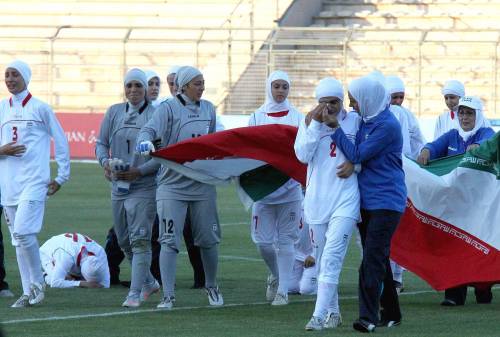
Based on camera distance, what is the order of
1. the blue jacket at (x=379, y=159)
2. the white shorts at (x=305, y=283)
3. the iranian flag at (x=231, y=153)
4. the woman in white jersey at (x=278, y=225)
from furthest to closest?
the white shorts at (x=305, y=283)
the woman in white jersey at (x=278, y=225)
the iranian flag at (x=231, y=153)
the blue jacket at (x=379, y=159)

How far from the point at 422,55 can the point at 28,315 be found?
2349cm

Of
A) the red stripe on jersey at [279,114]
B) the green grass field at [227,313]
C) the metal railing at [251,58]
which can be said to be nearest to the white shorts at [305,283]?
the green grass field at [227,313]

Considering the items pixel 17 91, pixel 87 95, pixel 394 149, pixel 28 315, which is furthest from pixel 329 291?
pixel 87 95

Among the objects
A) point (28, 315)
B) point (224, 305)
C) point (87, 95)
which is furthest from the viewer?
point (87, 95)

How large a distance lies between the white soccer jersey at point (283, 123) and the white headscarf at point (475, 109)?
1.47 m

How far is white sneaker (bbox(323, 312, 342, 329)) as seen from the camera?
9.98 m

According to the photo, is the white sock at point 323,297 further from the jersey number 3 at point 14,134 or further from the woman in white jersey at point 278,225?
the jersey number 3 at point 14,134

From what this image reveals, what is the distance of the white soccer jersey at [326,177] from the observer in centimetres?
977

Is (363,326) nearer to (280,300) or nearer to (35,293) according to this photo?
(280,300)

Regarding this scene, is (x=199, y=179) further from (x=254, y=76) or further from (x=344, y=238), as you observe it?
(x=254, y=76)

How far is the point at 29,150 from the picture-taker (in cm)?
1141

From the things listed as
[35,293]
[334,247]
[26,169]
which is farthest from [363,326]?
[26,169]

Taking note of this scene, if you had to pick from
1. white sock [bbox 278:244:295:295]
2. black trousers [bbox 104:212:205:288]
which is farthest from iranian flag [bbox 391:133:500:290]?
black trousers [bbox 104:212:205:288]

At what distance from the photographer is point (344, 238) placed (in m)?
9.75
